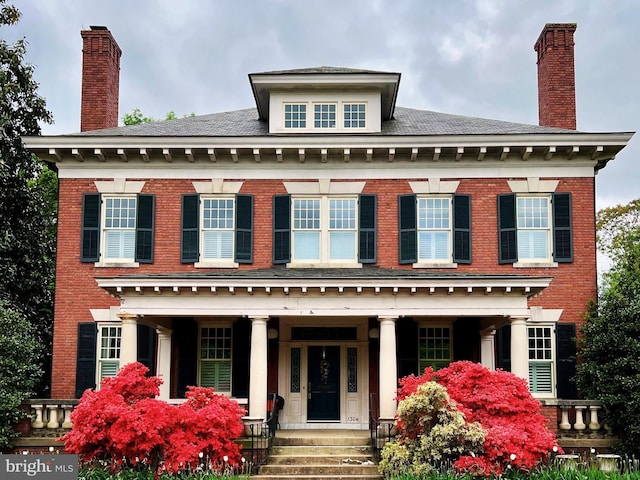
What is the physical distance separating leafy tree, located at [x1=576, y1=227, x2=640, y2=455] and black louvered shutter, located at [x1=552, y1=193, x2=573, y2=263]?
1504mm

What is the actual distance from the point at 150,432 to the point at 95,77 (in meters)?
12.5

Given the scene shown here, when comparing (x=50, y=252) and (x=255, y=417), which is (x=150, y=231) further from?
(x=50, y=252)

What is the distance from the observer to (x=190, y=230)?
2084cm

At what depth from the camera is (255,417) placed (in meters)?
17.1

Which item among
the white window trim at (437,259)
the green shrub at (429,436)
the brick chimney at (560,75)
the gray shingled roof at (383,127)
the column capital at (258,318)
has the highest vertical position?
the brick chimney at (560,75)

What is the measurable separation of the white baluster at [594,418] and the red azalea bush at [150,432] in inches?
331

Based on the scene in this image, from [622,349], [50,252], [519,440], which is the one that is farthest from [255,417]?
[50,252]

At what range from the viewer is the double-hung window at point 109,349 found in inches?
811

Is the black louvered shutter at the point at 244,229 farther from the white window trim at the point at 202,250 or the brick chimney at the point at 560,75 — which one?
the brick chimney at the point at 560,75

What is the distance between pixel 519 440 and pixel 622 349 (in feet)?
17.2

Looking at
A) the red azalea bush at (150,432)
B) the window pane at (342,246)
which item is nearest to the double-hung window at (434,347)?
the window pane at (342,246)

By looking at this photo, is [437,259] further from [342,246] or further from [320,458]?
[320,458]

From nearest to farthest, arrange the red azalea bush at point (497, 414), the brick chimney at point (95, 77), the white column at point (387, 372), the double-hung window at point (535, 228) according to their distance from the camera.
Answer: the red azalea bush at point (497, 414) → the white column at point (387, 372) → the double-hung window at point (535, 228) → the brick chimney at point (95, 77)

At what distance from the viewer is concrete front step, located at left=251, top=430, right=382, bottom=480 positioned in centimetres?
1622
